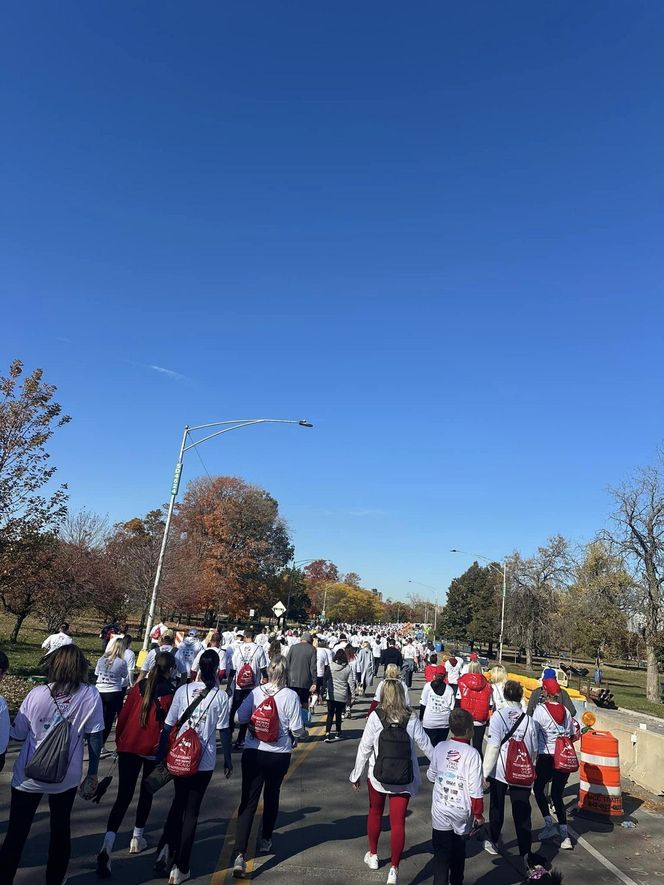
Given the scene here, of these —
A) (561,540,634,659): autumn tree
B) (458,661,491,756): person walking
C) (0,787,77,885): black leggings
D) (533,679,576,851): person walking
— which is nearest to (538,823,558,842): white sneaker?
A: (533,679,576,851): person walking

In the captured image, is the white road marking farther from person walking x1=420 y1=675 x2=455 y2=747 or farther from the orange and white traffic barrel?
person walking x1=420 y1=675 x2=455 y2=747

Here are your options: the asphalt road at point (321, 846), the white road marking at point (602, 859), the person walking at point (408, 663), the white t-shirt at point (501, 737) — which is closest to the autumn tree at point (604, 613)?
the person walking at point (408, 663)

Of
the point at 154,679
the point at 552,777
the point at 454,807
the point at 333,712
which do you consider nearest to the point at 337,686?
the point at 333,712

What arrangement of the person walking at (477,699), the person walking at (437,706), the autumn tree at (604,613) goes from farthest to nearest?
the autumn tree at (604,613) < the person walking at (477,699) < the person walking at (437,706)

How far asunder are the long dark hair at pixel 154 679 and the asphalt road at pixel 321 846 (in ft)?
3.85

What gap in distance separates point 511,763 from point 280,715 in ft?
7.76

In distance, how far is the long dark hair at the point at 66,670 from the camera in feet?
14.5

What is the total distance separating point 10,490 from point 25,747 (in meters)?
11.3

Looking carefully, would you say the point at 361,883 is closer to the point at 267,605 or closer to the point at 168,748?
the point at 168,748

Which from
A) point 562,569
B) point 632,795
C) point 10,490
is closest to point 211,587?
point 562,569

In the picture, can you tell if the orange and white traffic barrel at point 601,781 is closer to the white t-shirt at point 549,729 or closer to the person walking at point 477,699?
the person walking at point 477,699

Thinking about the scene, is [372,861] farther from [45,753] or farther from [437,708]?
[437,708]

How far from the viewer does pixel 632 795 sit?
9758 millimetres

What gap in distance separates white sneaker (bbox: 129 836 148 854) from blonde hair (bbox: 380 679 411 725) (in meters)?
2.39
